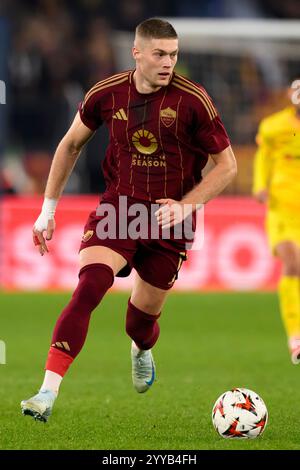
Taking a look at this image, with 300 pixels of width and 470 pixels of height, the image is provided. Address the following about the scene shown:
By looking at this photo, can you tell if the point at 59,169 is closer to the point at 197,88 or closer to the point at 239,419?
the point at 197,88

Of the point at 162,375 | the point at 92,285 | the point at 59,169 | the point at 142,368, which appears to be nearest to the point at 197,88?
the point at 59,169

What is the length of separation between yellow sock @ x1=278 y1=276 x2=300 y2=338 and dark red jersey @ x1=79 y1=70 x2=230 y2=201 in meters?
3.36

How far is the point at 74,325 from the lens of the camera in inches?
248

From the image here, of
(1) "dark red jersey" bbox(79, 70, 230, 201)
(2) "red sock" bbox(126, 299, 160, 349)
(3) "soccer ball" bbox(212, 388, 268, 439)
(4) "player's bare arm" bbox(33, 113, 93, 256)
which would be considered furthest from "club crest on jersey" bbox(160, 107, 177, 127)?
(3) "soccer ball" bbox(212, 388, 268, 439)

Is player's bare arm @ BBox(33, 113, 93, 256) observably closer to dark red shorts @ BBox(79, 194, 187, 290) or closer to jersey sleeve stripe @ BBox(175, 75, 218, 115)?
dark red shorts @ BBox(79, 194, 187, 290)

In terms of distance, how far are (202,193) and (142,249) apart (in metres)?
0.65

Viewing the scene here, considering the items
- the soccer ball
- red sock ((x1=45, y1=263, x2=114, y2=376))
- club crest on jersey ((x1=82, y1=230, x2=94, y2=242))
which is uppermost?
club crest on jersey ((x1=82, y1=230, x2=94, y2=242))

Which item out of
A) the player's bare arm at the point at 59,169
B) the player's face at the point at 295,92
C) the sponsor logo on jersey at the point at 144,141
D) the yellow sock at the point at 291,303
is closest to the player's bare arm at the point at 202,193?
the sponsor logo on jersey at the point at 144,141

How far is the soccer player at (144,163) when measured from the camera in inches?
253

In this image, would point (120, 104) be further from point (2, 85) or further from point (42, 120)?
point (42, 120)

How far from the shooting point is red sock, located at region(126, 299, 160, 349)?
24.9 ft

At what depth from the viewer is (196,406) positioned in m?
7.64
